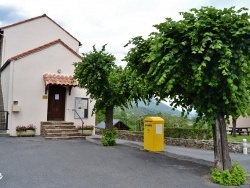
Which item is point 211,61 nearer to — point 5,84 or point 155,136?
point 155,136

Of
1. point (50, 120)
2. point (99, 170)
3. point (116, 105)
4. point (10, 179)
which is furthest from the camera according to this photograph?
point (50, 120)

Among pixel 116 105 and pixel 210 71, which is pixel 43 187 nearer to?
pixel 210 71

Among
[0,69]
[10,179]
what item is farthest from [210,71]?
[0,69]

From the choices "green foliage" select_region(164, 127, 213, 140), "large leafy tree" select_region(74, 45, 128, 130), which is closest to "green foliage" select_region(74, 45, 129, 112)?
"large leafy tree" select_region(74, 45, 128, 130)

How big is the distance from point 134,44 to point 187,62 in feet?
8.29

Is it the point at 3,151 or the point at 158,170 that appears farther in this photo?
the point at 3,151

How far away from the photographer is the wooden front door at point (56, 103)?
18.7 metres

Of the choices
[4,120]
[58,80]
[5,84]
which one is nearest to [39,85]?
[58,80]

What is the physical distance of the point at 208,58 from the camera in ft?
22.7

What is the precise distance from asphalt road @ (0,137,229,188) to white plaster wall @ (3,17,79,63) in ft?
38.8

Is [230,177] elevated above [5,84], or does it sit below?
below

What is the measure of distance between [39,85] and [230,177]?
13.9m

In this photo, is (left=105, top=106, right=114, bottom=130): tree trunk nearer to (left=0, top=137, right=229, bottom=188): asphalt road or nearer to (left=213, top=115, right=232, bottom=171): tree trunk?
(left=0, top=137, right=229, bottom=188): asphalt road

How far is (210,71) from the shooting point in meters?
7.45
